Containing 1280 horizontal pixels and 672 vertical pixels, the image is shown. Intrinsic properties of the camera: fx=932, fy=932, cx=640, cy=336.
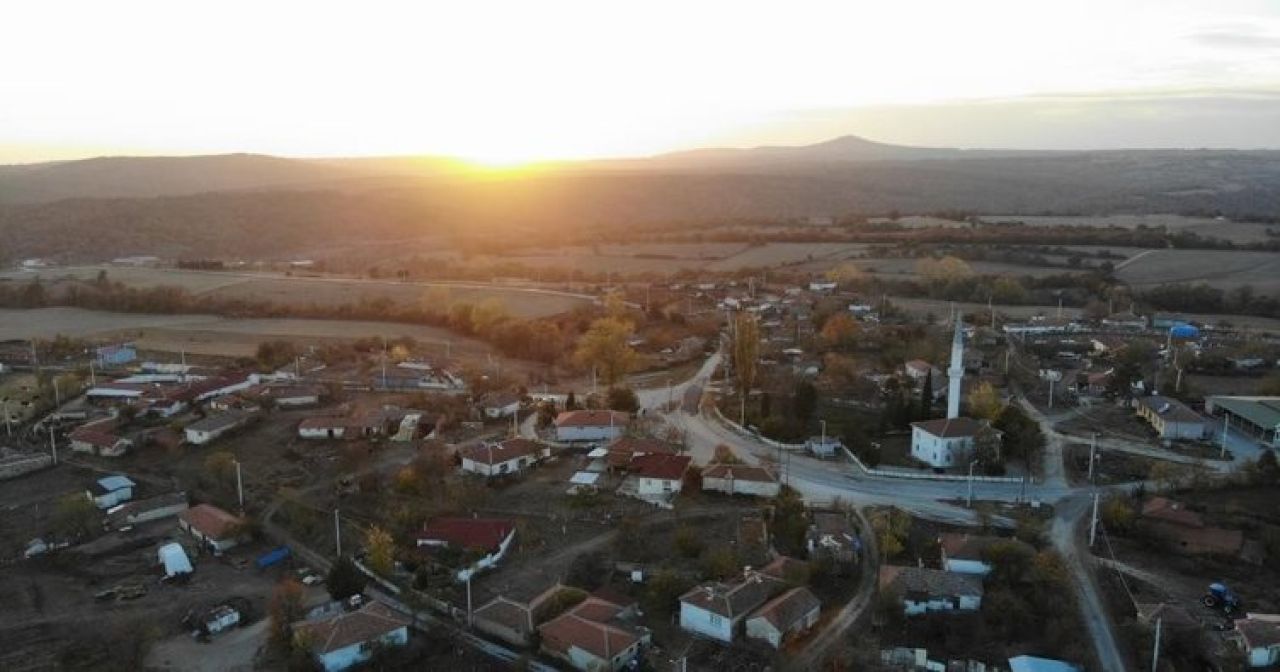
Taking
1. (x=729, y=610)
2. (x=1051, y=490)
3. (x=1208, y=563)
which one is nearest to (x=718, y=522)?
(x=729, y=610)

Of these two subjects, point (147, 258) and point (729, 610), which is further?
point (147, 258)

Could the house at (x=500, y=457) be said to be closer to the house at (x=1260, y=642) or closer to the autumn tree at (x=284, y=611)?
the autumn tree at (x=284, y=611)

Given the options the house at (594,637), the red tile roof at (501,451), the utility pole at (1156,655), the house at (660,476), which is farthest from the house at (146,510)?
the utility pole at (1156,655)

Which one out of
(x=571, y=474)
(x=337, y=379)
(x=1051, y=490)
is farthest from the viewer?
(x=337, y=379)

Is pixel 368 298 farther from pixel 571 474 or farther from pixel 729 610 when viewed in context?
pixel 729 610

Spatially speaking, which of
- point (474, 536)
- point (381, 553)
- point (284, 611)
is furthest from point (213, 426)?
point (284, 611)

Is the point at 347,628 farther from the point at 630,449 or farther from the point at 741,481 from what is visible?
the point at 630,449
